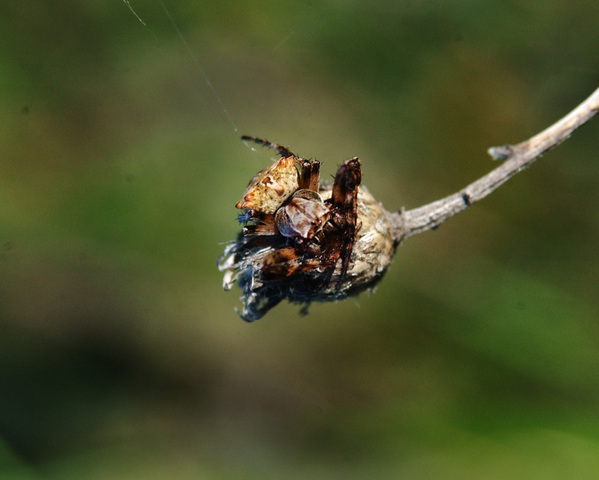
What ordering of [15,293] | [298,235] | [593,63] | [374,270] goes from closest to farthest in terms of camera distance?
[298,235]
[374,270]
[593,63]
[15,293]

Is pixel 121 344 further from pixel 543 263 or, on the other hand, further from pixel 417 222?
pixel 543 263

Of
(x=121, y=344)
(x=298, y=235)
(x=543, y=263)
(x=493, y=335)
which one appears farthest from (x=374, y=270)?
(x=121, y=344)

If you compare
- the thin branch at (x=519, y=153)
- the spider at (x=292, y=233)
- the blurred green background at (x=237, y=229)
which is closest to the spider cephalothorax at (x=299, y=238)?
the spider at (x=292, y=233)

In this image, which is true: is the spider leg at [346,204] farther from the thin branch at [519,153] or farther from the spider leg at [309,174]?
the thin branch at [519,153]

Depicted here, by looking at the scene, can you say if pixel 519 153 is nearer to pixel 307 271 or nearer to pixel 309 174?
pixel 309 174

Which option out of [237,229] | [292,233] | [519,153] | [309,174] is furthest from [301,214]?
[237,229]

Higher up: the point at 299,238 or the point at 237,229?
the point at 237,229

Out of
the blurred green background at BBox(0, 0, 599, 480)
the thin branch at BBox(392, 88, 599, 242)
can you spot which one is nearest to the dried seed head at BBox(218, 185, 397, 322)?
the thin branch at BBox(392, 88, 599, 242)
